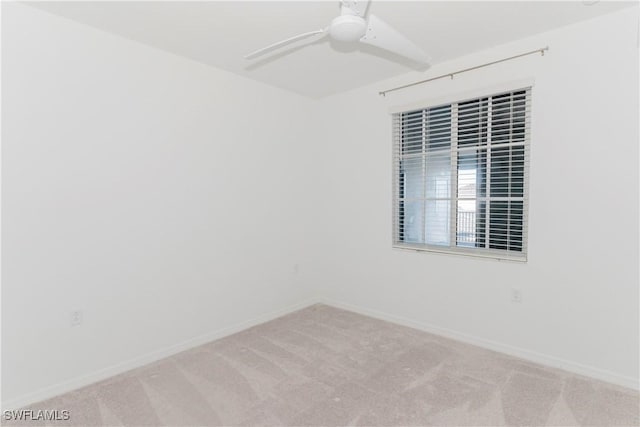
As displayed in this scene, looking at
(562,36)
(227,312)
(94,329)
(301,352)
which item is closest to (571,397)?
(301,352)

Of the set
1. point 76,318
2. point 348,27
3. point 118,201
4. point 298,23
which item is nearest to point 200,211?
point 118,201

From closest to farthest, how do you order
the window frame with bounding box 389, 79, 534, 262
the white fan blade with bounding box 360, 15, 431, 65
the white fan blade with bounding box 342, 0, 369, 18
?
the white fan blade with bounding box 342, 0, 369, 18
the white fan blade with bounding box 360, 15, 431, 65
the window frame with bounding box 389, 79, 534, 262

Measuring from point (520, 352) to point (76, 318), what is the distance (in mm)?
3442

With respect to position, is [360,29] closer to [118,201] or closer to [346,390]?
[118,201]

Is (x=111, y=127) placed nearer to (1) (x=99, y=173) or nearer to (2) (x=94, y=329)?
(1) (x=99, y=173)

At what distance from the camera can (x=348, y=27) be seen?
1768mm

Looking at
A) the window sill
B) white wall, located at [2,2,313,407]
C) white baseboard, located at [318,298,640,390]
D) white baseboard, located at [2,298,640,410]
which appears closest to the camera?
white wall, located at [2,2,313,407]

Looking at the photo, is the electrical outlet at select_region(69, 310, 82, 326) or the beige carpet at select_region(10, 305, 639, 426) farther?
the electrical outlet at select_region(69, 310, 82, 326)

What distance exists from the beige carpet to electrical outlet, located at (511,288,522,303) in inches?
18.7

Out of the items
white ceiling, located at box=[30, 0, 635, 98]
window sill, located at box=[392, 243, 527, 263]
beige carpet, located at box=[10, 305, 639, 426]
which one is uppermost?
white ceiling, located at box=[30, 0, 635, 98]

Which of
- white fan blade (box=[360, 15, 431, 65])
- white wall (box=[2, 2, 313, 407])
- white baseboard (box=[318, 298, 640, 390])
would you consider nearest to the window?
white baseboard (box=[318, 298, 640, 390])

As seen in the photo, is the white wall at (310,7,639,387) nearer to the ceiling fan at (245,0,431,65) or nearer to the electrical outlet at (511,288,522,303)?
the electrical outlet at (511,288,522,303)

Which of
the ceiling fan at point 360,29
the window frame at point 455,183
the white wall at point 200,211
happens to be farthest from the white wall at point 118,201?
the ceiling fan at point 360,29

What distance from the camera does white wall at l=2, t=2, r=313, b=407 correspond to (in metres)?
2.27
